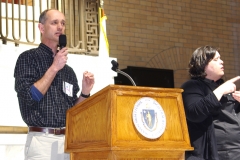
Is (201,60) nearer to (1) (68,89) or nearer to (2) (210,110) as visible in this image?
(2) (210,110)

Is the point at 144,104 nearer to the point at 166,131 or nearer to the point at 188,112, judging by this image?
the point at 166,131

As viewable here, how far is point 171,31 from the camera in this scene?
27.8 feet

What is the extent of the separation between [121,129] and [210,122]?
0.94 m

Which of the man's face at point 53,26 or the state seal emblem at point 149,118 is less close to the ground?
the man's face at point 53,26

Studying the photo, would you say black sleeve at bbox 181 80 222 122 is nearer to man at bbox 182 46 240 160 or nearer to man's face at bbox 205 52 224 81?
man at bbox 182 46 240 160

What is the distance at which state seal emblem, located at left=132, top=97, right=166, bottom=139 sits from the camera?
7.18ft

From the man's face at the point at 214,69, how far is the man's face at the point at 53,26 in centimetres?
99

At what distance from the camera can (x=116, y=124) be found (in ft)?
6.95

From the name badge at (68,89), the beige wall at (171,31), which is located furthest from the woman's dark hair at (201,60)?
the beige wall at (171,31)

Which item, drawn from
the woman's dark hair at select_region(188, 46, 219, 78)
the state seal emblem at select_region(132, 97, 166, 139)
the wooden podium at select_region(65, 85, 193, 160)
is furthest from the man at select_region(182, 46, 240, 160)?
the state seal emblem at select_region(132, 97, 166, 139)

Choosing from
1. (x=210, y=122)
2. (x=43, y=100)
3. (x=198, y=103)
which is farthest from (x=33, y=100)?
(x=210, y=122)

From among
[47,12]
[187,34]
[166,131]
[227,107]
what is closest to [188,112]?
[227,107]

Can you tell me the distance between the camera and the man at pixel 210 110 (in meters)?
2.82

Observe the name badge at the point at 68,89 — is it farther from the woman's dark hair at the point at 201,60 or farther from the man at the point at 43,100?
Answer: the woman's dark hair at the point at 201,60
